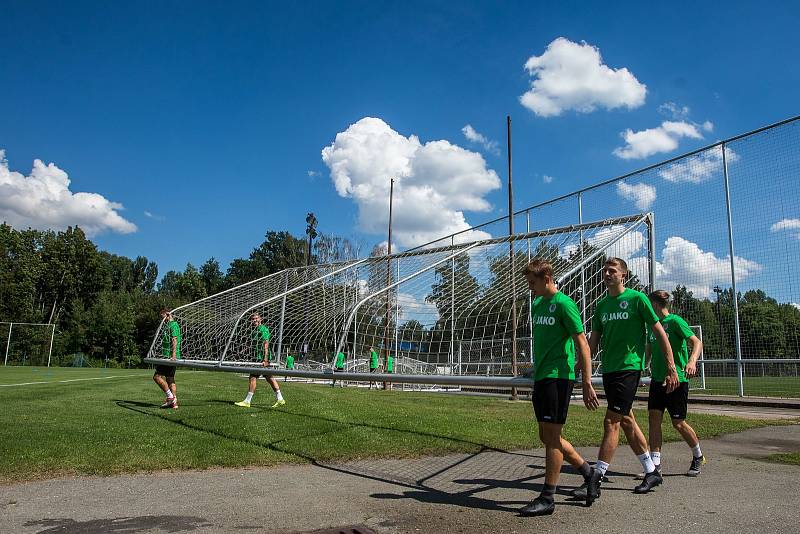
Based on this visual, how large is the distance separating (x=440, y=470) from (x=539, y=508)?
6.10 ft

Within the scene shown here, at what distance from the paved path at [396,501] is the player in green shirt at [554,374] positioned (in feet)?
1.01

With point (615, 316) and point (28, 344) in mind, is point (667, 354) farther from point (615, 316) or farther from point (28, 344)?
point (28, 344)

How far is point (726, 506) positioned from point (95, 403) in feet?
35.2

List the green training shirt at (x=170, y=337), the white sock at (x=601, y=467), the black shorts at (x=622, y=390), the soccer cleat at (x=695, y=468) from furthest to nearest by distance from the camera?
1. the green training shirt at (x=170, y=337)
2. the soccer cleat at (x=695, y=468)
3. the black shorts at (x=622, y=390)
4. the white sock at (x=601, y=467)

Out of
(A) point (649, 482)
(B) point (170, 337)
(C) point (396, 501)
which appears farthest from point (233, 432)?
(A) point (649, 482)

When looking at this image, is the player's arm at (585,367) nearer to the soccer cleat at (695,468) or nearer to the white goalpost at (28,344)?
the soccer cleat at (695,468)

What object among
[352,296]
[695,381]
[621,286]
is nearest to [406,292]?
[352,296]

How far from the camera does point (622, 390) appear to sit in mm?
4852

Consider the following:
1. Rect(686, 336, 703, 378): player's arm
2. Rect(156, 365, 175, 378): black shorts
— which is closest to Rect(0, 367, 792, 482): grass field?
Rect(156, 365, 175, 378): black shorts

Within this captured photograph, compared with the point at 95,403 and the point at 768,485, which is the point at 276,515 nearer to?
the point at 768,485

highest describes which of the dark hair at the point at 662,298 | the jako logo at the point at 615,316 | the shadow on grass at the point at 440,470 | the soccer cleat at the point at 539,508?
the dark hair at the point at 662,298

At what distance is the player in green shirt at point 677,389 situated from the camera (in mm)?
5598

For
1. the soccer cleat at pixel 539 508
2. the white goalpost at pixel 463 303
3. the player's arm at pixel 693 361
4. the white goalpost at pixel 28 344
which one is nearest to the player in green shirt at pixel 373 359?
the white goalpost at pixel 463 303

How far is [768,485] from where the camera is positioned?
5219 mm
